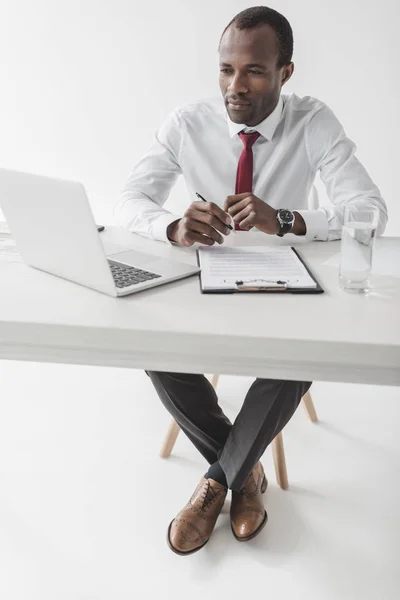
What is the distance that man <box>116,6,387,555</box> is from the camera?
1330 millimetres

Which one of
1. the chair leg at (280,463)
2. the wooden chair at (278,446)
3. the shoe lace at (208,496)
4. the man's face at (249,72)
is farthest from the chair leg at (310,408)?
the man's face at (249,72)

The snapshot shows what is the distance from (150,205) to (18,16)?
233cm

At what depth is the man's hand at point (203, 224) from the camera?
4.16ft

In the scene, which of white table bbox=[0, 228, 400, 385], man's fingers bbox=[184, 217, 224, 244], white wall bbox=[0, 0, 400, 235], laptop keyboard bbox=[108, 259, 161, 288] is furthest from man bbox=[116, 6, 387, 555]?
white wall bbox=[0, 0, 400, 235]

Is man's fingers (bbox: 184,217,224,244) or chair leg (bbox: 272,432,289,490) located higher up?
man's fingers (bbox: 184,217,224,244)

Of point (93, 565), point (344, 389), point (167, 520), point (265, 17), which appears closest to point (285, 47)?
point (265, 17)

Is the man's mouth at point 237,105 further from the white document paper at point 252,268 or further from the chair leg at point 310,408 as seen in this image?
the chair leg at point 310,408

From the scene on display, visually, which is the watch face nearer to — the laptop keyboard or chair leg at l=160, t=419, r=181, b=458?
the laptop keyboard

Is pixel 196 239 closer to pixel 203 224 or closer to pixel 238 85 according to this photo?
pixel 203 224

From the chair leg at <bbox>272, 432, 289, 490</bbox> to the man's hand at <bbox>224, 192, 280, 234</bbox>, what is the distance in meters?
0.59

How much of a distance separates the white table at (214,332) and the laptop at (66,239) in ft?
0.14

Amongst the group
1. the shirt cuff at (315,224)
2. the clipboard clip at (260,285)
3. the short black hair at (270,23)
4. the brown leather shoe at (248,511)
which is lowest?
the brown leather shoe at (248,511)

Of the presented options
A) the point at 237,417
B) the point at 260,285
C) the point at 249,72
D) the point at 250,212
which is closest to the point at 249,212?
the point at 250,212

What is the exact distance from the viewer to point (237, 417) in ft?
4.52
